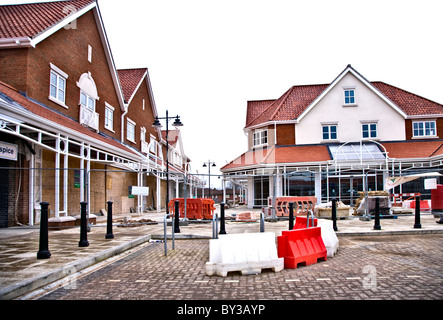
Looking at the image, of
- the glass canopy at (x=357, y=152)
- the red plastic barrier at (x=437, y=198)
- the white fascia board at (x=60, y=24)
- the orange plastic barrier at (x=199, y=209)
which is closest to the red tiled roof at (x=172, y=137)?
the glass canopy at (x=357, y=152)

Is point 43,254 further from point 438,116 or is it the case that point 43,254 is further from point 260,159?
point 438,116

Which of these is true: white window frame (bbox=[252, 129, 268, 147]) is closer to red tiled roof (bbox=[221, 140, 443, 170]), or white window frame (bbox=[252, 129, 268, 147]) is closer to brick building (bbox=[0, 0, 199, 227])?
red tiled roof (bbox=[221, 140, 443, 170])

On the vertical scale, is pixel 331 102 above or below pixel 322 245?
above

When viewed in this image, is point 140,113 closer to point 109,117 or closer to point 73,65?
A: point 109,117

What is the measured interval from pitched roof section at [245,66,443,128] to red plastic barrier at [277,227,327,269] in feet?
76.6

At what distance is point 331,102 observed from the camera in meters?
30.7

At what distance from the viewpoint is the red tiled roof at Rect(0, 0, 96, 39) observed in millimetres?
15391

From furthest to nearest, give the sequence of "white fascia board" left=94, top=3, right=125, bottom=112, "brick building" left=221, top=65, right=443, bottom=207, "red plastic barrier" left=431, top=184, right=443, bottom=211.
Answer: "brick building" left=221, top=65, right=443, bottom=207 → "white fascia board" left=94, top=3, right=125, bottom=112 → "red plastic barrier" left=431, top=184, right=443, bottom=211

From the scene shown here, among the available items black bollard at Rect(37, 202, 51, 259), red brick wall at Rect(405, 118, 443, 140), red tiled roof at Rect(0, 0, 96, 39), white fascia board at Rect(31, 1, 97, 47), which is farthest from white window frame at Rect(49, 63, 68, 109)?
red brick wall at Rect(405, 118, 443, 140)

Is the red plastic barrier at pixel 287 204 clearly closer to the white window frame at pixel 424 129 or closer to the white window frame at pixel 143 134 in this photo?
the white window frame at pixel 143 134

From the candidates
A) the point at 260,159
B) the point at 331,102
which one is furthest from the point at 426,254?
the point at 331,102

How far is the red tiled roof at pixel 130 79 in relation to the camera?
2830cm

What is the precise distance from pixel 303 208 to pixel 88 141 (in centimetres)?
1015

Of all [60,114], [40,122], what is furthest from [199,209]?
[60,114]
